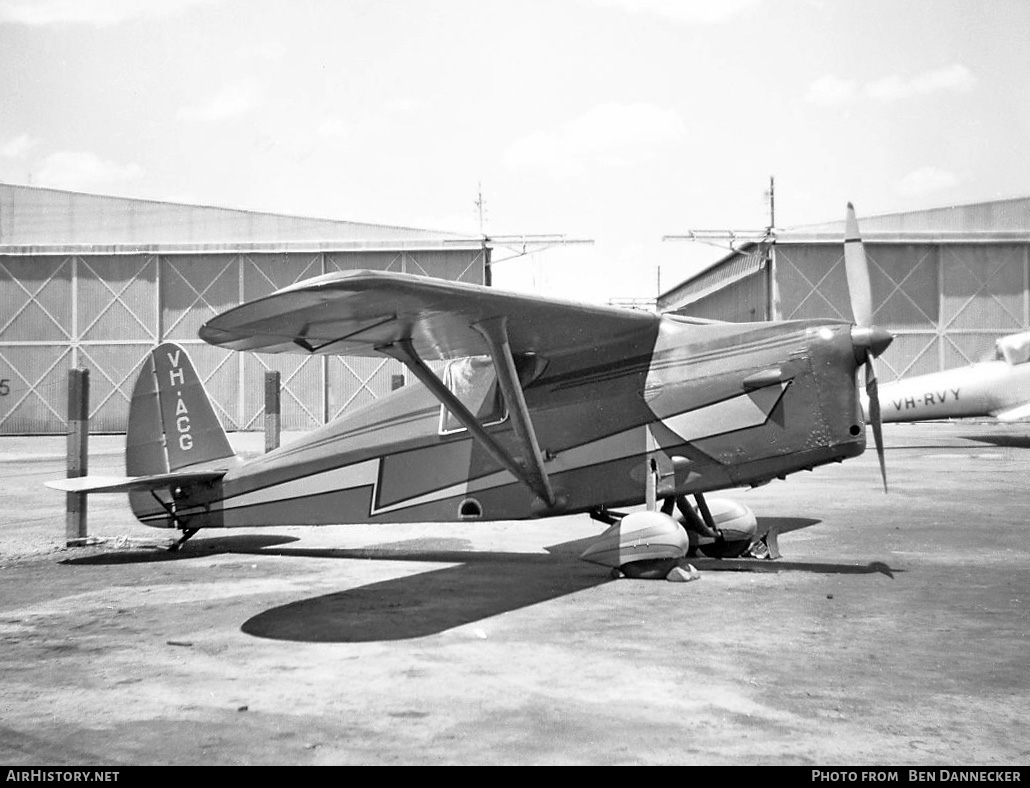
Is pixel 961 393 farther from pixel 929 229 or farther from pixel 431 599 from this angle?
pixel 431 599

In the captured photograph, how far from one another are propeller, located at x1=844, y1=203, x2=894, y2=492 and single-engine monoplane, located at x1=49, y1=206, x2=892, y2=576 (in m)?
0.02

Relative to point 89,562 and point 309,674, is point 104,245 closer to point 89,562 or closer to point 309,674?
point 89,562

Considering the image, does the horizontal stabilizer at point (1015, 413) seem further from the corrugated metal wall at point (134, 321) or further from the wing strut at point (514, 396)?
the corrugated metal wall at point (134, 321)

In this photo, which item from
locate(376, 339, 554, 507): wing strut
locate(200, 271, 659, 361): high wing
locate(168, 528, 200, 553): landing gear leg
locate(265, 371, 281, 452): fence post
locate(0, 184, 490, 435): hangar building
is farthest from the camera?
locate(0, 184, 490, 435): hangar building

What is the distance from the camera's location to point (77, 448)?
1080 cm

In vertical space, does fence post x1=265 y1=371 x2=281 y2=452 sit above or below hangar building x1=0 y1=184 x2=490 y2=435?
below

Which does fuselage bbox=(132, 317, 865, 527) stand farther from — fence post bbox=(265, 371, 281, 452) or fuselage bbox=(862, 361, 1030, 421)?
fuselage bbox=(862, 361, 1030, 421)

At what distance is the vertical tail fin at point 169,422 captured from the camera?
10422 millimetres

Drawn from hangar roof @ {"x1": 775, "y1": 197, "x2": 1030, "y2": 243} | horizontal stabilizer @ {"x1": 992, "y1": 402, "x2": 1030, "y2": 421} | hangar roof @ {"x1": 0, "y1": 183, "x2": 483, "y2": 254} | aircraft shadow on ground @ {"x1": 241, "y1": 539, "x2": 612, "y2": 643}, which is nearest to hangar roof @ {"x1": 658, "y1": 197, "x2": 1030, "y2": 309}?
hangar roof @ {"x1": 775, "y1": 197, "x2": 1030, "y2": 243}

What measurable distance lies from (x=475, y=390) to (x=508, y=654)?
3875 mm

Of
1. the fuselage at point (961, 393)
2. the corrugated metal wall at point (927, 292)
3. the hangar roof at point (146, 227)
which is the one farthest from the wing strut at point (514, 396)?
the corrugated metal wall at point (927, 292)

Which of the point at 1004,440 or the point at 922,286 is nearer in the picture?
the point at 1004,440

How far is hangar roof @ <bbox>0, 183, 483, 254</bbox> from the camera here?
4709cm

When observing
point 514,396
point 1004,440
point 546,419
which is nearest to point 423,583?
point 514,396
